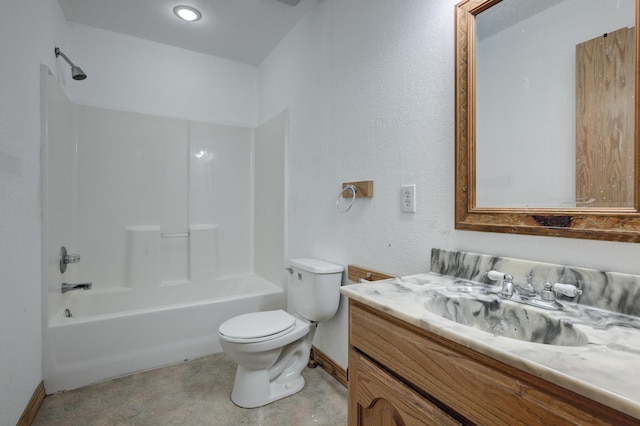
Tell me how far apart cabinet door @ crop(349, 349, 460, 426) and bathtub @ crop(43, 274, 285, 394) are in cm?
150

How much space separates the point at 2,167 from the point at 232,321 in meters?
1.24

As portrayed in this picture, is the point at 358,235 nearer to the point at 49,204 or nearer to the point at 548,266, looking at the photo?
the point at 548,266

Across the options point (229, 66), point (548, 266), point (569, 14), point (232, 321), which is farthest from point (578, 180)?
point (229, 66)

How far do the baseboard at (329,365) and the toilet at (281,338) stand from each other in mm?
183

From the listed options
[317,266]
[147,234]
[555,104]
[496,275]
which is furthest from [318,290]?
[147,234]

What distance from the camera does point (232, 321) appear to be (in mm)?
1738

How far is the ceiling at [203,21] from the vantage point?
214cm

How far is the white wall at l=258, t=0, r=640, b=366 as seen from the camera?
123 centimetres

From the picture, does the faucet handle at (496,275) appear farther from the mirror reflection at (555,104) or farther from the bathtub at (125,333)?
the bathtub at (125,333)

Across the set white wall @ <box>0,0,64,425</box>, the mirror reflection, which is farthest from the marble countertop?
white wall @ <box>0,0,64,425</box>

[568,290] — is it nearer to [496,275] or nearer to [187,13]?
[496,275]

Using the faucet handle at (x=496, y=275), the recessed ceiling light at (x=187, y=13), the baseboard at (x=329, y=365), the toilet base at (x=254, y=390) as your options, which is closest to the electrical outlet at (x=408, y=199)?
the faucet handle at (x=496, y=275)

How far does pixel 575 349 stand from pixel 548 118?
2.35 feet

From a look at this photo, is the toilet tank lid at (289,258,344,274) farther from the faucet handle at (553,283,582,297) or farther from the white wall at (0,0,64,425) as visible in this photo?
the white wall at (0,0,64,425)
